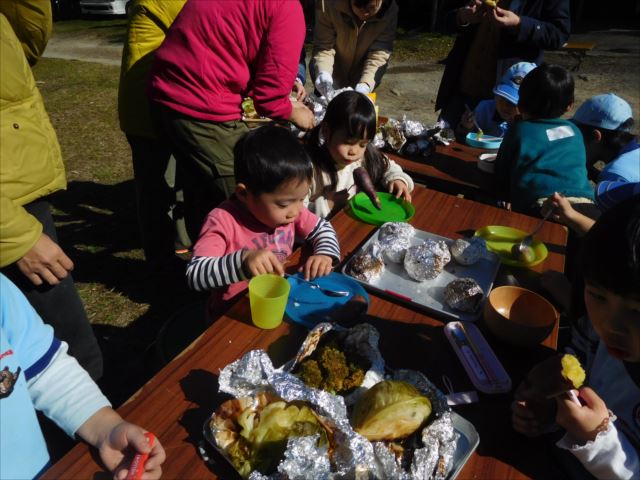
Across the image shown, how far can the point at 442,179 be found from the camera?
2836 millimetres

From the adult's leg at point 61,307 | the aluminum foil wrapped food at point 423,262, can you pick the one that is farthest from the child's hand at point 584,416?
the adult's leg at point 61,307

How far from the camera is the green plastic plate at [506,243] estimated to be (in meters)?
1.95

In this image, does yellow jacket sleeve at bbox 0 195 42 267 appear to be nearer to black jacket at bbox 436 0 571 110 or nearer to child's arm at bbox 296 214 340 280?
child's arm at bbox 296 214 340 280

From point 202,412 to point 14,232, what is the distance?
2.94 feet

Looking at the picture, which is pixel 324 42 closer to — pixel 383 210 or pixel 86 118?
pixel 383 210

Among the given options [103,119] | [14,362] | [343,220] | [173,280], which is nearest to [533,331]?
[343,220]

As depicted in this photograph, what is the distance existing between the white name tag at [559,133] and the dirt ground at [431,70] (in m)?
4.41

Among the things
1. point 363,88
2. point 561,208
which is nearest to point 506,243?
point 561,208

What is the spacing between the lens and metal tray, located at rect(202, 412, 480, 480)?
1.10m

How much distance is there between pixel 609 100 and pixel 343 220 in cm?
232

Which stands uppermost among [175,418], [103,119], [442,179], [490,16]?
[490,16]

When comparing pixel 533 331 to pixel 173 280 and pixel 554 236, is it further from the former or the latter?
pixel 173 280

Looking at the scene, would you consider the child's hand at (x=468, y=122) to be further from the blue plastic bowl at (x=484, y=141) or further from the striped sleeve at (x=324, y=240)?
the striped sleeve at (x=324, y=240)

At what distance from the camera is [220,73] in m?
2.36
